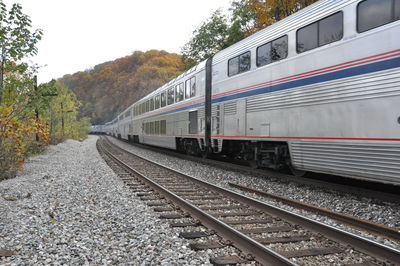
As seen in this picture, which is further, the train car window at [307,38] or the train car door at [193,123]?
the train car door at [193,123]

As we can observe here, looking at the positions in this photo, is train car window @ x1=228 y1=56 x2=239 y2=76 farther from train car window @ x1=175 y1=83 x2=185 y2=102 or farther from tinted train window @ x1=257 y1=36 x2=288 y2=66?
train car window @ x1=175 y1=83 x2=185 y2=102

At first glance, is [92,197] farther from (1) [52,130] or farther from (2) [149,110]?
(1) [52,130]

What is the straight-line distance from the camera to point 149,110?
20750mm

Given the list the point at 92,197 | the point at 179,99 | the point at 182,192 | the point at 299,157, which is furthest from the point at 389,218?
the point at 179,99

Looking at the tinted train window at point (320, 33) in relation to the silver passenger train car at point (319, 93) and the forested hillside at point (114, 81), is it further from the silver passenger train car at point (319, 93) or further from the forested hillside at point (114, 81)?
the forested hillside at point (114, 81)

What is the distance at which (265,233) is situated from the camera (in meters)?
4.23

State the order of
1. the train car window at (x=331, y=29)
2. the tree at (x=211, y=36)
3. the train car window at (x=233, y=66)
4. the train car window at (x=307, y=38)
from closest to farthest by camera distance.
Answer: the train car window at (x=331, y=29) → the train car window at (x=307, y=38) → the train car window at (x=233, y=66) → the tree at (x=211, y=36)

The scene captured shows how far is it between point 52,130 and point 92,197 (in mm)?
19442

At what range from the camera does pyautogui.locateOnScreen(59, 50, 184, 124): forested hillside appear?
67.4 meters

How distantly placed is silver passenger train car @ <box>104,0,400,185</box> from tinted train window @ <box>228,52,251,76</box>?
0.03 metres

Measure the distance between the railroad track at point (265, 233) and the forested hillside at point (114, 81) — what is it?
56.8 metres

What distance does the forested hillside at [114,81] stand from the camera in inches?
2655

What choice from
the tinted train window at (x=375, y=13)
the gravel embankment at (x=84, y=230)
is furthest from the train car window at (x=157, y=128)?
the tinted train window at (x=375, y=13)

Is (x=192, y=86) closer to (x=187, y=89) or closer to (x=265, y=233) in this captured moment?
(x=187, y=89)
